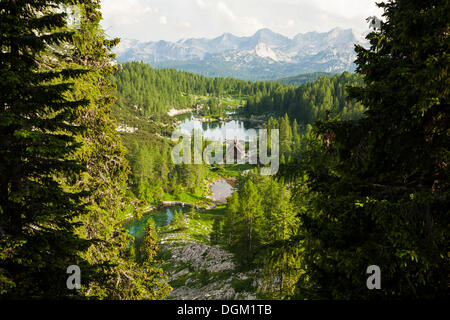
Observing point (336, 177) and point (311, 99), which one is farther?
point (311, 99)

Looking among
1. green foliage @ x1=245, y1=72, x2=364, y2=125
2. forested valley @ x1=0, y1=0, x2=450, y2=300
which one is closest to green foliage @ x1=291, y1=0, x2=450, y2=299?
forested valley @ x1=0, y1=0, x2=450, y2=300

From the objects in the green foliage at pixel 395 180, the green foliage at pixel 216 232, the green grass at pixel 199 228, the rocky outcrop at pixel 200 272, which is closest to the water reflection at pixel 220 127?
the green grass at pixel 199 228

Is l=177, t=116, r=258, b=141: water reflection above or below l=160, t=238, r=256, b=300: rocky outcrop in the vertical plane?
above

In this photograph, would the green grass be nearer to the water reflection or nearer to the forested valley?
the forested valley

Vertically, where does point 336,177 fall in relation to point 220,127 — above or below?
below

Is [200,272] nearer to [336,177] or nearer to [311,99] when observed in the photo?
[336,177]

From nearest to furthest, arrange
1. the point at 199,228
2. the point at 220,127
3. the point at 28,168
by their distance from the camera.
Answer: the point at 28,168 → the point at 199,228 → the point at 220,127

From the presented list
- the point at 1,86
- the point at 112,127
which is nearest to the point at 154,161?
the point at 112,127

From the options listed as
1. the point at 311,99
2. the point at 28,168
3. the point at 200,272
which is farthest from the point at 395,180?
the point at 311,99

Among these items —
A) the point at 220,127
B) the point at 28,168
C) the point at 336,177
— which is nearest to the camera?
the point at 28,168

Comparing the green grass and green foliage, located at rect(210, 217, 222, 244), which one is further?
the green grass

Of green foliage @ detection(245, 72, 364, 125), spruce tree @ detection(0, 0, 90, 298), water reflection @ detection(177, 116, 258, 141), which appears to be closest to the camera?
spruce tree @ detection(0, 0, 90, 298)
